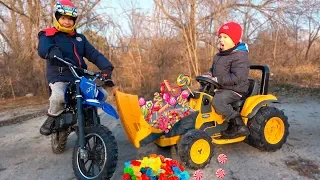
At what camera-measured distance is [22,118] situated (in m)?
7.07

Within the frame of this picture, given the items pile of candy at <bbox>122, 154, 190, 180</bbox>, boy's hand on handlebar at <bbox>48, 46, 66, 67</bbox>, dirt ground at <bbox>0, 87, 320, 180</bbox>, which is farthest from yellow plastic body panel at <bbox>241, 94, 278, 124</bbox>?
boy's hand on handlebar at <bbox>48, 46, 66, 67</bbox>

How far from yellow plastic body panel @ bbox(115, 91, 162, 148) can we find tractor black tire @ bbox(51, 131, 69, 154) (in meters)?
0.99

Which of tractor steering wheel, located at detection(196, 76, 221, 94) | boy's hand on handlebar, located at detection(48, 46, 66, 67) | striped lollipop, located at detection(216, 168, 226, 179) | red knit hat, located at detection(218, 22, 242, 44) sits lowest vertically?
striped lollipop, located at detection(216, 168, 226, 179)

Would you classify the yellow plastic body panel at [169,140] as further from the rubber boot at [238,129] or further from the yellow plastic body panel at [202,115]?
the rubber boot at [238,129]

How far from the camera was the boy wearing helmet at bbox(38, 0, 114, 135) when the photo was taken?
357 cm

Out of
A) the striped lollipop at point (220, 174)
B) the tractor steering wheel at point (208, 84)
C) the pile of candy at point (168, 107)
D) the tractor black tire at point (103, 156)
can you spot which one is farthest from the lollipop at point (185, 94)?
the tractor black tire at point (103, 156)

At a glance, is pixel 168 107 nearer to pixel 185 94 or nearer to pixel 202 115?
pixel 185 94

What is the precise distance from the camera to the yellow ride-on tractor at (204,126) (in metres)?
3.53

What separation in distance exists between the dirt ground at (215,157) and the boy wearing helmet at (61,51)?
516mm

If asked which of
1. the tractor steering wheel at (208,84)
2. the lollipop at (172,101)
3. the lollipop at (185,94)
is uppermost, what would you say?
the tractor steering wheel at (208,84)

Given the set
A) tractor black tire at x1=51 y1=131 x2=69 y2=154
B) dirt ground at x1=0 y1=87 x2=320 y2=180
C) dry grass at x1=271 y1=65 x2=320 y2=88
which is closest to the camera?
dirt ground at x1=0 y1=87 x2=320 y2=180

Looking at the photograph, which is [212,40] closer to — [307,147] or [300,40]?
[300,40]

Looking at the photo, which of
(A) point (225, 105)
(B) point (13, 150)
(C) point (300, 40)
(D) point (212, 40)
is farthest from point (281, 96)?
(C) point (300, 40)

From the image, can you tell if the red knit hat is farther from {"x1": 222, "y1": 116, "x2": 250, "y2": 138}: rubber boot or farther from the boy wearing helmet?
the boy wearing helmet
